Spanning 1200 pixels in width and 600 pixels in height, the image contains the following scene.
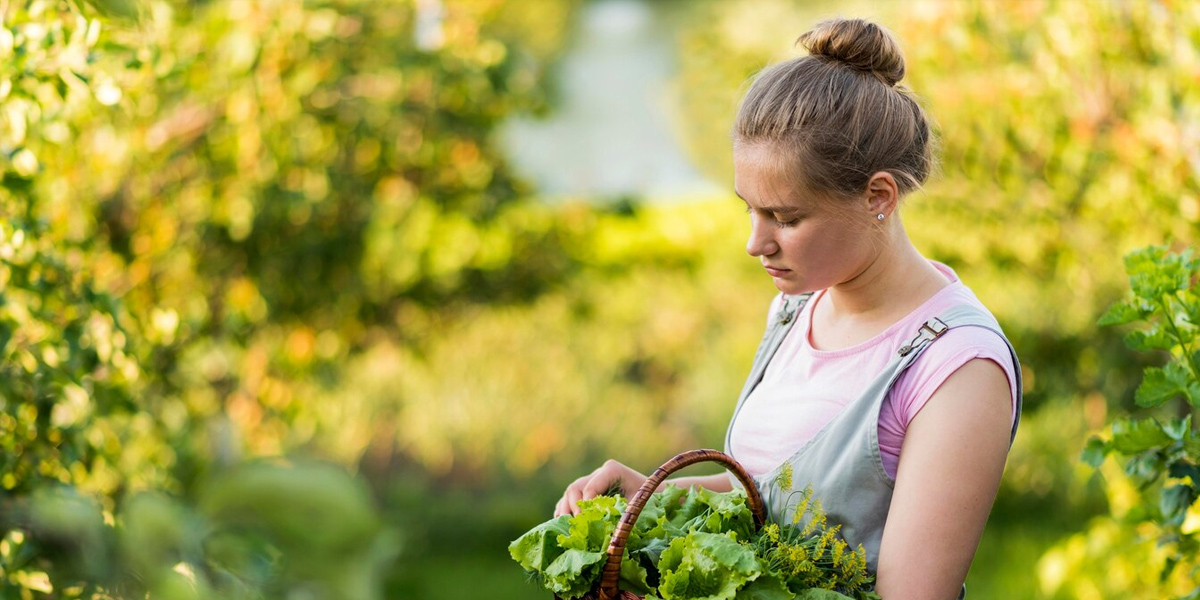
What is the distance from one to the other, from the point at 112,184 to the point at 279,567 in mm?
3111

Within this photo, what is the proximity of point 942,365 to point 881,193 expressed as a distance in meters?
0.29

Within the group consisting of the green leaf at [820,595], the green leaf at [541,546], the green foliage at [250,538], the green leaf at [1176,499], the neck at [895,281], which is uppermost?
the green foliage at [250,538]

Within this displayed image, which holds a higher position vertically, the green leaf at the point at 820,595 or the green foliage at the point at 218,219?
the green foliage at the point at 218,219

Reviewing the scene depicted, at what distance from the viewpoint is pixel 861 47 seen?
168 centimetres

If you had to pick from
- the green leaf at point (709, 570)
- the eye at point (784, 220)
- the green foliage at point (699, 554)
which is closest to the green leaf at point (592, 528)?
the green foliage at point (699, 554)

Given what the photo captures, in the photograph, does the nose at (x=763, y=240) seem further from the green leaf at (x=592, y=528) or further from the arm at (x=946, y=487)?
→ the green leaf at (x=592, y=528)

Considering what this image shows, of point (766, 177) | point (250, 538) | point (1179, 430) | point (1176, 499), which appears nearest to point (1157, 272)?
point (1179, 430)

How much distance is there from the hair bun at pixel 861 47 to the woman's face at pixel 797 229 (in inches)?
8.2

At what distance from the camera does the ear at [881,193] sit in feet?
5.33

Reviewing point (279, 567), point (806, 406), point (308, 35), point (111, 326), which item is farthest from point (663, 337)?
point (279, 567)

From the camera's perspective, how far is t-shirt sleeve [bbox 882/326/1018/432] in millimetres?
1471

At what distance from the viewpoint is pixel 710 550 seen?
1392 millimetres

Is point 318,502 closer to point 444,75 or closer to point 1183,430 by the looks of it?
point 1183,430

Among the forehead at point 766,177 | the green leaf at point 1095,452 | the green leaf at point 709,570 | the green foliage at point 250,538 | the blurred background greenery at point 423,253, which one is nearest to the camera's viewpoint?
the green foliage at point 250,538
